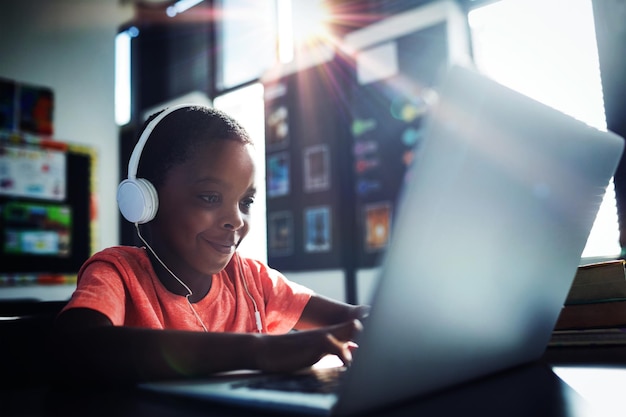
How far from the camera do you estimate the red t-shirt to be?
0.59 meters

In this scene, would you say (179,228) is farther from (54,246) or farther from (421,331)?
(54,246)

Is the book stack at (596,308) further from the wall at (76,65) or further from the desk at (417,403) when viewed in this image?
the wall at (76,65)

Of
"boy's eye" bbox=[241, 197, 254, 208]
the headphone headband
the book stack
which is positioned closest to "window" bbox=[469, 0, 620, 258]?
the book stack

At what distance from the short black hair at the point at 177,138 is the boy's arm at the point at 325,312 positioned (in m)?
0.32

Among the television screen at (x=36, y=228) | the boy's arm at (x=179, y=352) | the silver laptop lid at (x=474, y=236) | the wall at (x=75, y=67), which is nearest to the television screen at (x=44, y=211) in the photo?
the television screen at (x=36, y=228)

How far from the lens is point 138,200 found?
696 millimetres

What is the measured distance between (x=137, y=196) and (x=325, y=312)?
0.38 meters

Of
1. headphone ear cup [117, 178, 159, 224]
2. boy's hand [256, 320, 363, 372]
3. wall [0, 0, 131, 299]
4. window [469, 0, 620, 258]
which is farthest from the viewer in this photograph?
wall [0, 0, 131, 299]

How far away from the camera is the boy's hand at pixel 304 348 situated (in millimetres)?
434

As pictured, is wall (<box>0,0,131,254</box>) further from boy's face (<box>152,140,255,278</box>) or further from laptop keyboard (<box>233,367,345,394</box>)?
laptop keyboard (<box>233,367,345,394</box>)

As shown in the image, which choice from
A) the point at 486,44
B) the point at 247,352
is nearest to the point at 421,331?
the point at 247,352

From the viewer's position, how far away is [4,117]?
311cm

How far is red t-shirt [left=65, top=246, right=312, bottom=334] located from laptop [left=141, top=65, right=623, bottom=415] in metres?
0.19

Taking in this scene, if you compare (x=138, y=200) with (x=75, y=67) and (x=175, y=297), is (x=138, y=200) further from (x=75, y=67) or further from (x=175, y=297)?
(x=75, y=67)
